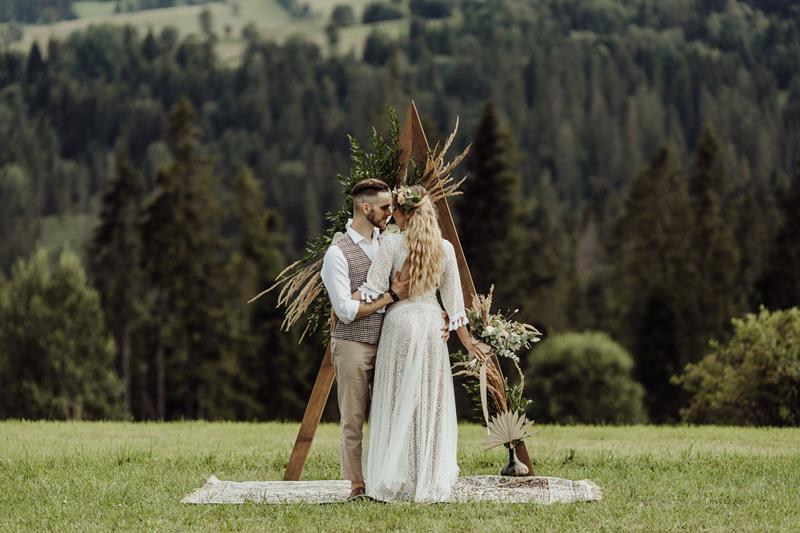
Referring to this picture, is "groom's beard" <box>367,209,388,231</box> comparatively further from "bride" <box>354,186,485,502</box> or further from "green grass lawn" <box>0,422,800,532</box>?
"green grass lawn" <box>0,422,800,532</box>

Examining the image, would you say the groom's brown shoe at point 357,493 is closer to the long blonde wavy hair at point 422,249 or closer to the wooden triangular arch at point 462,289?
the wooden triangular arch at point 462,289

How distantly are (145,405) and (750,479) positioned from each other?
5856 centimetres

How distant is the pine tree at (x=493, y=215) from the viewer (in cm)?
5844

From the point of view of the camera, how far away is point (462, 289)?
11383 mm

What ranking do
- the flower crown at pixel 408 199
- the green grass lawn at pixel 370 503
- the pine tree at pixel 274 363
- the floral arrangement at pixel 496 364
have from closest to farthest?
1. the green grass lawn at pixel 370 503
2. the flower crown at pixel 408 199
3. the floral arrangement at pixel 496 364
4. the pine tree at pixel 274 363

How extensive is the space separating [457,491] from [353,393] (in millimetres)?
1377

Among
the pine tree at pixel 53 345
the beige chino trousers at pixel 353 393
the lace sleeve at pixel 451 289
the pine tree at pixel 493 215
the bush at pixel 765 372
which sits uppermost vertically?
the lace sleeve at pixel 451 289

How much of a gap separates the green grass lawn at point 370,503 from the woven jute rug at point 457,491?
0.23m

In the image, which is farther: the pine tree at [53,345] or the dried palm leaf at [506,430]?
the pine tree at [53,345]

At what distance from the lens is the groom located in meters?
10.2

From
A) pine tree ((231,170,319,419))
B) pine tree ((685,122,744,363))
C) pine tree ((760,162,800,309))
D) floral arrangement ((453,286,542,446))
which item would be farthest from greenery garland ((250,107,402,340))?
pine tree ((685,122,744,363))

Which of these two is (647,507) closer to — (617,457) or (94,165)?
(617,457)

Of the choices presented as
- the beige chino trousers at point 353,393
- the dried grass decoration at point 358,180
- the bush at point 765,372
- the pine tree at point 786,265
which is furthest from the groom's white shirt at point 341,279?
the pine tree at point 786,265

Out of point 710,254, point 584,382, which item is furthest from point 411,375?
point 710,254
